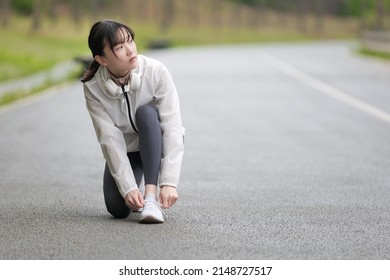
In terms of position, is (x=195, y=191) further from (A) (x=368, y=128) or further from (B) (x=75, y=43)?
(B) (x=75, y=43)

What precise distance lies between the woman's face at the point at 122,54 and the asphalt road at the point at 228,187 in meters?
1.10

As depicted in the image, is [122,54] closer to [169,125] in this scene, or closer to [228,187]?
[169,125]

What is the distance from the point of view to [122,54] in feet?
23.8

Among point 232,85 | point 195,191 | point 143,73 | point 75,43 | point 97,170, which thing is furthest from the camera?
point 75,43

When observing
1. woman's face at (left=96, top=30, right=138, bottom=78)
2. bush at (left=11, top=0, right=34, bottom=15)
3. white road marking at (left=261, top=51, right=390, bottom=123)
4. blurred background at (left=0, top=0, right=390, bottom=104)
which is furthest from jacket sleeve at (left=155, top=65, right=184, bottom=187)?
bush at (left=11, top=0, right=34, bottom=15)

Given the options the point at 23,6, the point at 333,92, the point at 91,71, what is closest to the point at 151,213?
the point at 91,71

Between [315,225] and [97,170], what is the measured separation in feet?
14.0

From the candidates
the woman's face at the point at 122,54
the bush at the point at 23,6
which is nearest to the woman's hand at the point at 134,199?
the woman's face at the point at 122,54

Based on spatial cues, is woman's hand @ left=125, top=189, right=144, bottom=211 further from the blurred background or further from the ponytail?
the blurred background

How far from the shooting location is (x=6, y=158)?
12.7 meters

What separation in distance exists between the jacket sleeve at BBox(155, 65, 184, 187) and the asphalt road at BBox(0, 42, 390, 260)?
1.46ft

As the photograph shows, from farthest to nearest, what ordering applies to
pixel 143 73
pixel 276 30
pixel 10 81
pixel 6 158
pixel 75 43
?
pixel 276 30
pixel 75 43
pixel 10 81
pixel 6 158
pixel 143 73

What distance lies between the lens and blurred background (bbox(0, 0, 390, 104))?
57.9 m
